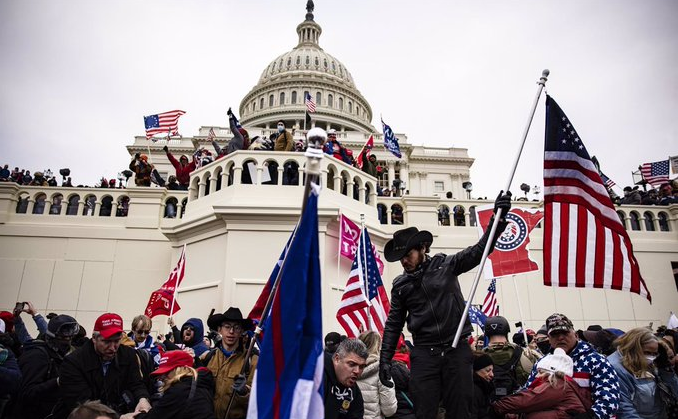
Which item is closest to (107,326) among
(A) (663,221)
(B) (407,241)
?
(B) (407,241)

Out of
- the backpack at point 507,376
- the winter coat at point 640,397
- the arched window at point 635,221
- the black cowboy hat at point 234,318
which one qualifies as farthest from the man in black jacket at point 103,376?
the arched window at point 635,221

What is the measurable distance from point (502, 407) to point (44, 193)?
14.0 m

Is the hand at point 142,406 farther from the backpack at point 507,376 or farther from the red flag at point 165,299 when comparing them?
the red flag at point 165,299

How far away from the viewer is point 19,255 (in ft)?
42.1

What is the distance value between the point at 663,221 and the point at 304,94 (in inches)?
2453

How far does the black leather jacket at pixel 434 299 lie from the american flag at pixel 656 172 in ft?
55.8

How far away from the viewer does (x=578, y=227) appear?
191 inches

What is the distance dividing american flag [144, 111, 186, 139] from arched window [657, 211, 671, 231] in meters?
17.9

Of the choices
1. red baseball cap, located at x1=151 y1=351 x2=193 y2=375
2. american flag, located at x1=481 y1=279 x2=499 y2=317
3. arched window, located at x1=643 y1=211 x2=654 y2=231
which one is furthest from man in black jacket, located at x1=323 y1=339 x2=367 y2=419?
arched window, located at x1=643 y1=211 x2=654 y2=231

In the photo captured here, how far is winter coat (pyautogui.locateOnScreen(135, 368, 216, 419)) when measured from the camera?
358cm

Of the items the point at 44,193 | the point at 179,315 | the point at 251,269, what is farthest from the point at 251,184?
the point at 44,193

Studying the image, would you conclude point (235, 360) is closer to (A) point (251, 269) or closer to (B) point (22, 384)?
(B) point (22, 384)

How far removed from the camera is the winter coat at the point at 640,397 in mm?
4008

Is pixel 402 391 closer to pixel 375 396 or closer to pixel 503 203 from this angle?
pixel 375 396
